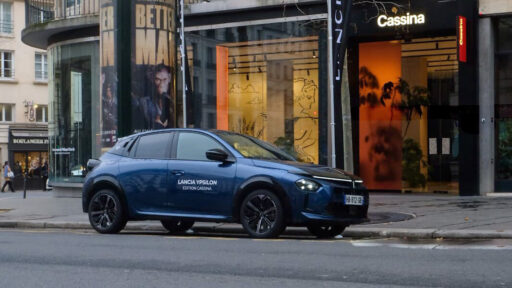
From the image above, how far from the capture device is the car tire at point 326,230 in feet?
39.4

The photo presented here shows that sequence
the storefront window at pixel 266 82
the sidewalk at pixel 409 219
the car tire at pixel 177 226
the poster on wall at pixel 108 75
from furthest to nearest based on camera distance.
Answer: the storefront window at pixel 266 82 < the poster on wall at pixel 108 75 < the car tire at pixel 177 226 < the sidewalk at pixel 409 219

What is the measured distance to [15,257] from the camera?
31.3 ft

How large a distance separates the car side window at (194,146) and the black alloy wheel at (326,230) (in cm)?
180

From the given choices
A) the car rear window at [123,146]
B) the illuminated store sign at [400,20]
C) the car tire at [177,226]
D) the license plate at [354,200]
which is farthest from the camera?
the illuminated store sign at [400,20]

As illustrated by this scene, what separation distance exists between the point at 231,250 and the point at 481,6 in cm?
1185

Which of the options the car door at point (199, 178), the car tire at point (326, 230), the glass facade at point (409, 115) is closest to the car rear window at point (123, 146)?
the car door at point (199, 178)

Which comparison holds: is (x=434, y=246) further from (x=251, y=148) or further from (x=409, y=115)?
(x=409, y=115)

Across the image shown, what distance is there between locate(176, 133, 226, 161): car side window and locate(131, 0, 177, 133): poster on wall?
4336 millimetres

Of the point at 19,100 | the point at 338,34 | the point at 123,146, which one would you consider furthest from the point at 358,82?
the point at 19,100

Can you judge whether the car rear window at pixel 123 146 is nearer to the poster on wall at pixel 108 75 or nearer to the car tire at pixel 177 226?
the car tire at pixel 177 226

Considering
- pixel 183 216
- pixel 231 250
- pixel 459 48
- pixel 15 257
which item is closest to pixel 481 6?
pixel 459 48

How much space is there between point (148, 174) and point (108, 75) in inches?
196

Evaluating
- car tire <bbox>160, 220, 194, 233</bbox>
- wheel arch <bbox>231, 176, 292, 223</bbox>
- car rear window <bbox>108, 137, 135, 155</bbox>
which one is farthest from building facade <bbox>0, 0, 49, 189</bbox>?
wheel arch <bbox>231, 176, 292, 223</bbox>

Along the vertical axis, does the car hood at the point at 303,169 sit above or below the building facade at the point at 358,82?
below
